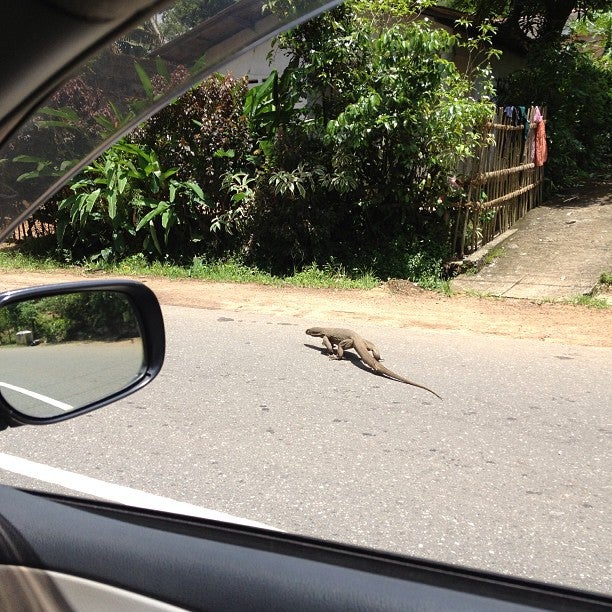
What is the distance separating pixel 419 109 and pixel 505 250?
2916 mm

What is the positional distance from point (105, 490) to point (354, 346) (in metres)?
3.05

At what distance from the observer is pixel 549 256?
440 inches

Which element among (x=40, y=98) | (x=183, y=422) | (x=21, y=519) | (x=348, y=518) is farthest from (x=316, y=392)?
(x=40, y=98)

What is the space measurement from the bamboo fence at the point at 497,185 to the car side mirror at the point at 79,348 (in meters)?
9.27

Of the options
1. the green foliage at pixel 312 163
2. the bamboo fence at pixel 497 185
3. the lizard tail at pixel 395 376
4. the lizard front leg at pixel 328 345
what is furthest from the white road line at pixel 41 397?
the bamboo fence at pixel 497 185

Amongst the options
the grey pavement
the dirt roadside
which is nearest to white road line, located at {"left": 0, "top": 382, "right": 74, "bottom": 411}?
the dirt roadside

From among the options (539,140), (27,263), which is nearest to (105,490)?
(27,263)

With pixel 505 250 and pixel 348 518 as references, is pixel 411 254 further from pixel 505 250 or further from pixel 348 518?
pixel 348 518

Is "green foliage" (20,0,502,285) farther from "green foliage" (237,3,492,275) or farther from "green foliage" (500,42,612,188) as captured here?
"green foliage" (500,42,612,188)

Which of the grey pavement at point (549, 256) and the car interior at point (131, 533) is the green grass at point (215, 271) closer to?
the grey pavement at point (549, 256)

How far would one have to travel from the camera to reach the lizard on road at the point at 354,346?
6.13 metres

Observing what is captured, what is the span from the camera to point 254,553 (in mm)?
1440

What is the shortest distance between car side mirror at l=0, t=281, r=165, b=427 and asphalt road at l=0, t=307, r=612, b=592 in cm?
204

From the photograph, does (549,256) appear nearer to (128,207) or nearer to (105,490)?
(128,207)
